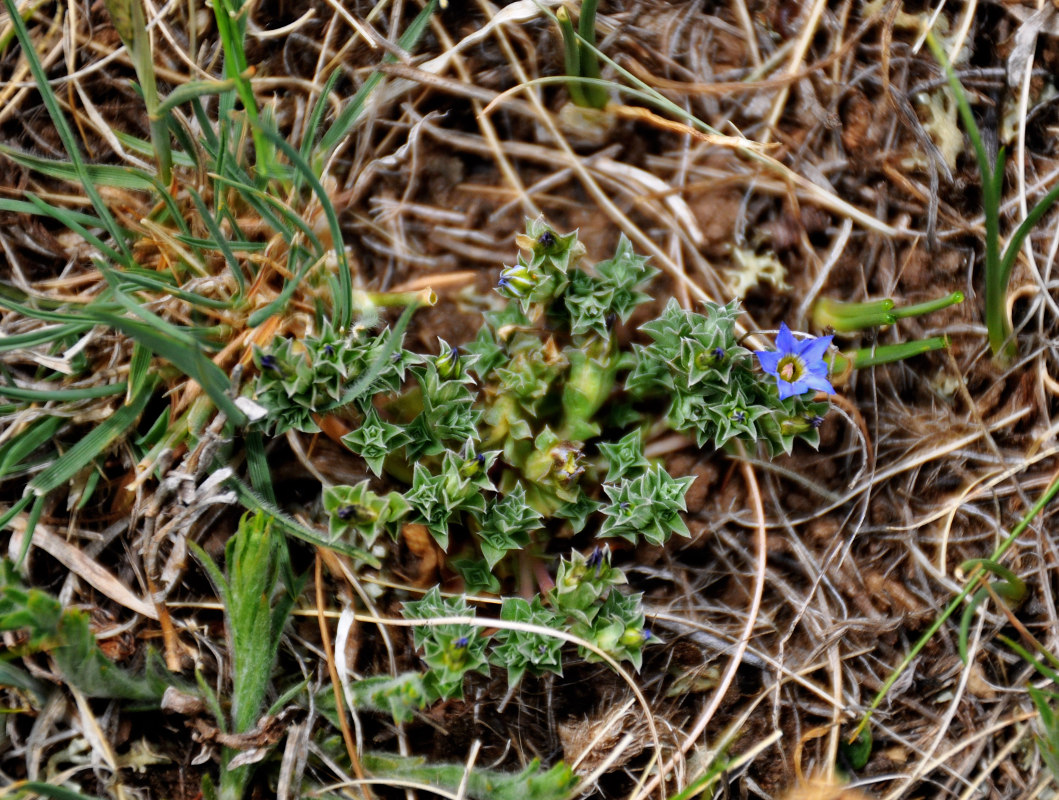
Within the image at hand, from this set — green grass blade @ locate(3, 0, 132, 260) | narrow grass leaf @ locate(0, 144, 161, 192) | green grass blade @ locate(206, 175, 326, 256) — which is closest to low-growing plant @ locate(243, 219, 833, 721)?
green grass blade @ locate(206, 175, 326, 256)

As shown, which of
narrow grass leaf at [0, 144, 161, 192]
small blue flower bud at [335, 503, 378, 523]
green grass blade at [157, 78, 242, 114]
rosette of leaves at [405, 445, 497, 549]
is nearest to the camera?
green grass blade at [157, 78, 242, 114]

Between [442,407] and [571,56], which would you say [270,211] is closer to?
[442,407]

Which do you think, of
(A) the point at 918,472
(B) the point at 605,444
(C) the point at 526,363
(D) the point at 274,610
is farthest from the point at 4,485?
(A) the point at 918,472

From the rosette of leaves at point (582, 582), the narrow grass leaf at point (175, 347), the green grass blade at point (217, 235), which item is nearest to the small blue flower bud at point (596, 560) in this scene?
the rosette of leaves at point (582, 582)

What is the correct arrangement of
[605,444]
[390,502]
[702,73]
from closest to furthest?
1. [390,502]
2. [605,444]
3. [702,73]

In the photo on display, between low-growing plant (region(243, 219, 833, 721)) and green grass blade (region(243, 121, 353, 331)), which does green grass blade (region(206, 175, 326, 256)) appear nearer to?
green grass blade (region(243, 121, 353, 331))

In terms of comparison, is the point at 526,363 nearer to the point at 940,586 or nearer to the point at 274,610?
the point at 274,610
